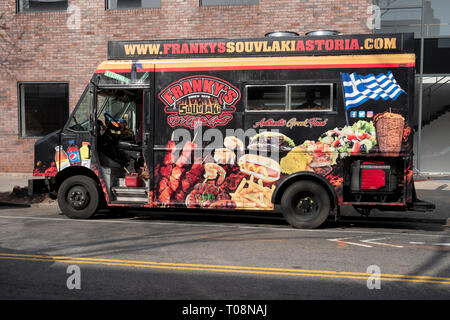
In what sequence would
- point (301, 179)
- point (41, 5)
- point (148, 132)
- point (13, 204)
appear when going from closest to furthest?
point (301, 179), point (148, 132), point (13, 204), point (41, 5)

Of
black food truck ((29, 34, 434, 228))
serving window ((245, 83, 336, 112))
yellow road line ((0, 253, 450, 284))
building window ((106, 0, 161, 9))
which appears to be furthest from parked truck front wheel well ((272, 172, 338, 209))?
building window ((106, 0, 161, 9))

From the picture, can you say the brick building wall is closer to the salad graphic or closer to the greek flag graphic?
the greek flag graphic

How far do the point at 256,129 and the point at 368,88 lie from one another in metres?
2.13

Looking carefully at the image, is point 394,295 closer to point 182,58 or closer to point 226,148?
point 226,148

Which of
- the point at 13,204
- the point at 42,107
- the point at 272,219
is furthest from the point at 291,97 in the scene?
the point at 42,107

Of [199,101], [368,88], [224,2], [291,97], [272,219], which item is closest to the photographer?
[368,88]

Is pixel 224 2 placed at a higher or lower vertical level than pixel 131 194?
higher

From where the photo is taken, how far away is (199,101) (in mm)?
8406

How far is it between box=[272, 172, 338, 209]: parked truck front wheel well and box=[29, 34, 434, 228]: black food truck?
2 cm

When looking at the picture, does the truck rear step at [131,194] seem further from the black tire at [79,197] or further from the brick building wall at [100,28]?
the brick building wall at [100,28]

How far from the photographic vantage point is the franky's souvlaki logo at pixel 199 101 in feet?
27.3

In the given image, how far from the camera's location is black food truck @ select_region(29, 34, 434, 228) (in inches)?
311

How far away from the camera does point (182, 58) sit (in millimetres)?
8477

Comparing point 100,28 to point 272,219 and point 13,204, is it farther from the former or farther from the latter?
point 272,219
